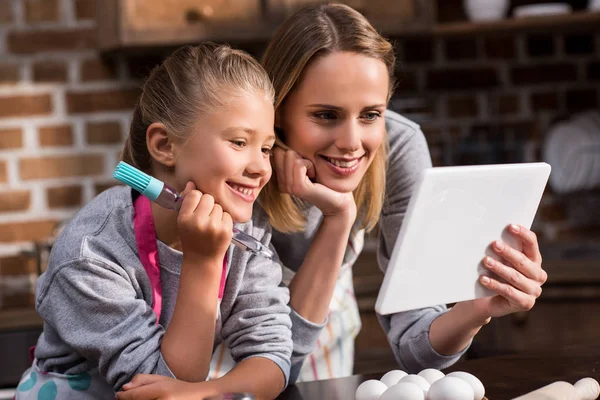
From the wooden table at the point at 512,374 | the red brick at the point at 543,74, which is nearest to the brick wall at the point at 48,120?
the red brick at the point at 543,74

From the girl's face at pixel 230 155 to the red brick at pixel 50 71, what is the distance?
1409 millimetres

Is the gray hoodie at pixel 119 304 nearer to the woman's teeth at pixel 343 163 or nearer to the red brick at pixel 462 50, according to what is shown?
the woman's teeth at pixel 343 163

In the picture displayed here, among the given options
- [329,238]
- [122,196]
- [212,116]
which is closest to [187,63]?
[212,116]

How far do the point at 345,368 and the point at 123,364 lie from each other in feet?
2.28

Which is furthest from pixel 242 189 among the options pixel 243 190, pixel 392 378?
pixel 392 378

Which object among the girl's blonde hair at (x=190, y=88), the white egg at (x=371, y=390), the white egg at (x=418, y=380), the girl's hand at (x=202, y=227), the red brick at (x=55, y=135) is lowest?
the red brick at (x=55, y=135)

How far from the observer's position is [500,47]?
9.09 ft

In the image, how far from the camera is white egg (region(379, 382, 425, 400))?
0.95 m

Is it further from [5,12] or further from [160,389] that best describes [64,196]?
[160,389]

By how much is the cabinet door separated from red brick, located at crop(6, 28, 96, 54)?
0.24 metres

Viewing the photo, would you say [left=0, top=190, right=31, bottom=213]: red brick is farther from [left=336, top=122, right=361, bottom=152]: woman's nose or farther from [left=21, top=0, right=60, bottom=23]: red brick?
[left=336, top=122, right=361, bottom=152]: woman's nose

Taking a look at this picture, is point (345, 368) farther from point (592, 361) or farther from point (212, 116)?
point (212, 116)

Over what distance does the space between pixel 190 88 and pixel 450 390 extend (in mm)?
551

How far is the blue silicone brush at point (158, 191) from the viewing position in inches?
41.9
